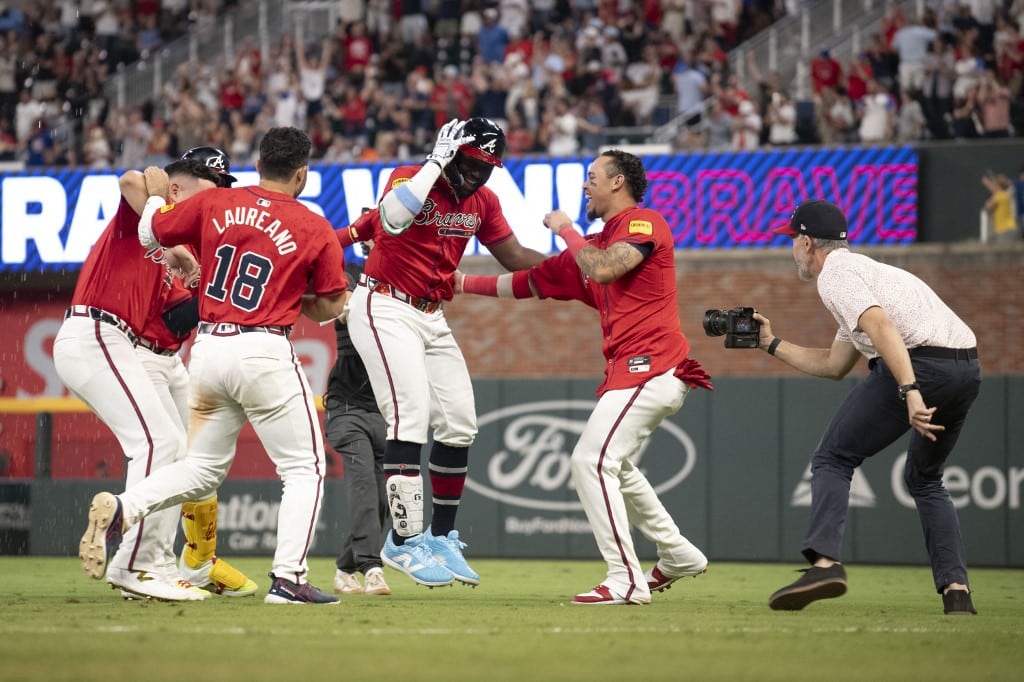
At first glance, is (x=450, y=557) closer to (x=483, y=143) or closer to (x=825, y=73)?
(x=483, y=143)

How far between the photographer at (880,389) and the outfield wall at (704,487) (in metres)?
5.44

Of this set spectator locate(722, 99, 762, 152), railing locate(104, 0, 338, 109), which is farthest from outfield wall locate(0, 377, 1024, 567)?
Result: railing locate(104, 0, 338, 109)

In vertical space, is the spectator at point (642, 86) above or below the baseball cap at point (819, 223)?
above

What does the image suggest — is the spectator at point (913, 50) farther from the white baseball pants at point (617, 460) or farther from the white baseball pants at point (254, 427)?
the white baseball pants at point (254, 427)

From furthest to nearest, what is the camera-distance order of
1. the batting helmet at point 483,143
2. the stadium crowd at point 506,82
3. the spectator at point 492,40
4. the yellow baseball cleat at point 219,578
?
the spectator at point 492,40 → the stadium crowd at point 506,82 → the yellow baseball cleat at point 219,578 → the batting helmet at point 483,143

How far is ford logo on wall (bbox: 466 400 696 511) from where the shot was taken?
13406mm

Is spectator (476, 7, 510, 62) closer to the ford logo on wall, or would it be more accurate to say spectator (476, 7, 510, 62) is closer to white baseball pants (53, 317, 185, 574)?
the ford logo on wall

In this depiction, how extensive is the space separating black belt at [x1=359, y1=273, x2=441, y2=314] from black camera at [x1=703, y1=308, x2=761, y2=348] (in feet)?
5.02

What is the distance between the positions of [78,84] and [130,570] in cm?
1846

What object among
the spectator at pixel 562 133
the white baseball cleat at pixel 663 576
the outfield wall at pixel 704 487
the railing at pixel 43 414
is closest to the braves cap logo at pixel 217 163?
the white baseball cleat at pixel 663 576

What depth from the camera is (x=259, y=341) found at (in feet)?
22.1

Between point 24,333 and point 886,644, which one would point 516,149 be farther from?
point 886,644

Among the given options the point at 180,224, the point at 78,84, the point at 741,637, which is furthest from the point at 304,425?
the point at 78,84

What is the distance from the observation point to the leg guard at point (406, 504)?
764 cm
